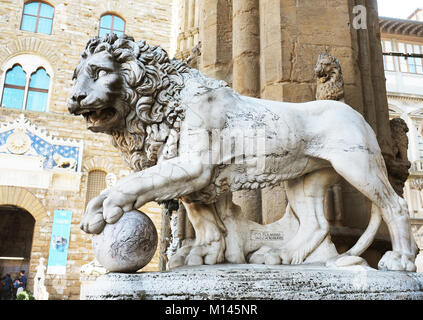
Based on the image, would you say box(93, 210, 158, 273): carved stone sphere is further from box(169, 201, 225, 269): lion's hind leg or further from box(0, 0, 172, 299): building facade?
box(0, 0, 172, 299): building facade

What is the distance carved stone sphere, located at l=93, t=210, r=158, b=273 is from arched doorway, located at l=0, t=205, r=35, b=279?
46.8 ft

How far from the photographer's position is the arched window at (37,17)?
497 inches

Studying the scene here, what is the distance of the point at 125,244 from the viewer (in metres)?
1.39

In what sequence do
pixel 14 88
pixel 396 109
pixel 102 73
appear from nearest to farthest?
1. pixel 102 73
2. pixel 14 88
3. pixel 396 109

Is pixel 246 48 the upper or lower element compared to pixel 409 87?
lower

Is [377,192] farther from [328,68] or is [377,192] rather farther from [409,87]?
[409,87]

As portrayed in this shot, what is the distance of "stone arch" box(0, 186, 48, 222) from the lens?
429 inches

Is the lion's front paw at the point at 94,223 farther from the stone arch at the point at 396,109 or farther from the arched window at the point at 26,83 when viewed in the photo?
the stone arch at the point at 396,109

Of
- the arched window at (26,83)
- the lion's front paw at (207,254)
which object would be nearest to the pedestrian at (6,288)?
the arched window at (26,83)

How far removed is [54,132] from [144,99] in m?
11.0

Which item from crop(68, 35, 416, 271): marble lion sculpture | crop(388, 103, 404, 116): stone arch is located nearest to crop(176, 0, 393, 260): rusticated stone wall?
crop(68, 35, 416, 271): marble lion sculpture

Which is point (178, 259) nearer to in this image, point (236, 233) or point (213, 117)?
point (236, 233)

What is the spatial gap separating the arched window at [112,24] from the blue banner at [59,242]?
6.12 meters

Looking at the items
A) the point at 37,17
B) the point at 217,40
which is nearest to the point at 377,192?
the point at 217,40
